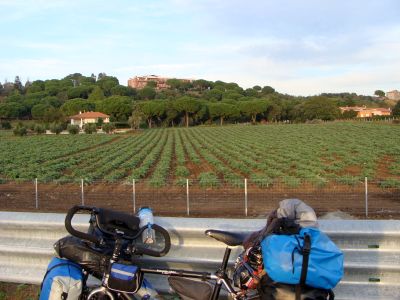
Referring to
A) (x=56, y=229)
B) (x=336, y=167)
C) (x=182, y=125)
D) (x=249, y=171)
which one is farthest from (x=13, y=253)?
(x=182, y=125)

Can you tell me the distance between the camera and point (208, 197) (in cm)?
1502

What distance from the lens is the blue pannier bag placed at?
2623 millimetres

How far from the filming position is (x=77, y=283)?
323cm

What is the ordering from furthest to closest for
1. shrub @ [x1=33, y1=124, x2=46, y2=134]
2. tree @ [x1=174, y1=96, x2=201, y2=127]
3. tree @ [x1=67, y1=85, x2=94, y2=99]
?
1. tree @ [x1=67, y1=85, x2=94, y2=99]
2. tree @ [x1=174, y1=96, x2=201, y2=127]
3. shrub @ [x1=33, y1=124, x2=46, y2=134]

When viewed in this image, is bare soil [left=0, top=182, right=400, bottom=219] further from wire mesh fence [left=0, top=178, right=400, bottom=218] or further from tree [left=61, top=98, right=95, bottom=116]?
tree [left=61, top=98, right=95, bottom=116]

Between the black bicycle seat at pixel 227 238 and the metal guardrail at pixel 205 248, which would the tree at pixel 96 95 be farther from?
the black bicycle seat at pixel 227 238

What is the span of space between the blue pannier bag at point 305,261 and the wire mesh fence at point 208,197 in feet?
30.6

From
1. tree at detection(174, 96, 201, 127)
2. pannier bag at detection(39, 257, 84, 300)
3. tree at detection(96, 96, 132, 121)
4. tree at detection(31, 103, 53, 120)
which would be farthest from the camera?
tree at detection(31, 103, 53, 120)

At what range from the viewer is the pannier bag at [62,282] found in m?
3.16

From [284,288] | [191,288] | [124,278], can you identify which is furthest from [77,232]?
[284,288]

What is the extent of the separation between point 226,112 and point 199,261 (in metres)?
118

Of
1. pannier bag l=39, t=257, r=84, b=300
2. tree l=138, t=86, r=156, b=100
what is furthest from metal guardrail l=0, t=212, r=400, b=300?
tree l=138, t=86, r=156, b=100

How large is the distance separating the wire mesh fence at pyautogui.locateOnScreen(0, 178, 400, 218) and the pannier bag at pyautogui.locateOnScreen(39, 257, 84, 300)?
360 inches

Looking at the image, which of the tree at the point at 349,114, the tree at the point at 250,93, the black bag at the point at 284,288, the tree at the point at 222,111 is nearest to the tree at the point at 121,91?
the tree at the point at 250,93
